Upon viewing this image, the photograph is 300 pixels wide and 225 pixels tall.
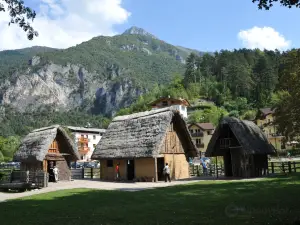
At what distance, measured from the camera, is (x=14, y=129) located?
605 ft

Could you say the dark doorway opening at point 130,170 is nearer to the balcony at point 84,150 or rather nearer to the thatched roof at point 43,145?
the thatched roof at point 43,145

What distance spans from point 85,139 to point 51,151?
76.0 meters

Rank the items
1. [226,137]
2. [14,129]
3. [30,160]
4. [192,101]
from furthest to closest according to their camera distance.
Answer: [14,129]
[192,101]
[30,160]
[226,137]

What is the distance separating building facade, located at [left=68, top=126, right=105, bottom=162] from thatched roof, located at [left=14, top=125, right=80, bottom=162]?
68601 millimetres

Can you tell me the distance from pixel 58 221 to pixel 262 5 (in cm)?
974

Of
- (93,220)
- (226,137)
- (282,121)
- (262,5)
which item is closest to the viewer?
(262,5)

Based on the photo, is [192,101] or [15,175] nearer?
[15,175]

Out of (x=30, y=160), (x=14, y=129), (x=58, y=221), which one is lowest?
(x=58, y=221)

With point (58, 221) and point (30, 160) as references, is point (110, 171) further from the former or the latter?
point (58, 221)

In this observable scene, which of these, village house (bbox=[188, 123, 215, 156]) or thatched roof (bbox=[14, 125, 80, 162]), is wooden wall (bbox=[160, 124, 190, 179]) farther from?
village house (bbox=[188, 123, 215, 156])

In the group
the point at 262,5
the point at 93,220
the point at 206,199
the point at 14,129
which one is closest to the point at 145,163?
the point at 206,199

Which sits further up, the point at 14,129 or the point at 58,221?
the point at 14,129

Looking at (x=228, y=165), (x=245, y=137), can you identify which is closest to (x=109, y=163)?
(x=228, y=165)

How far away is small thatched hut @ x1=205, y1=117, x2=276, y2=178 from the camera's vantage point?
96.8 ft
